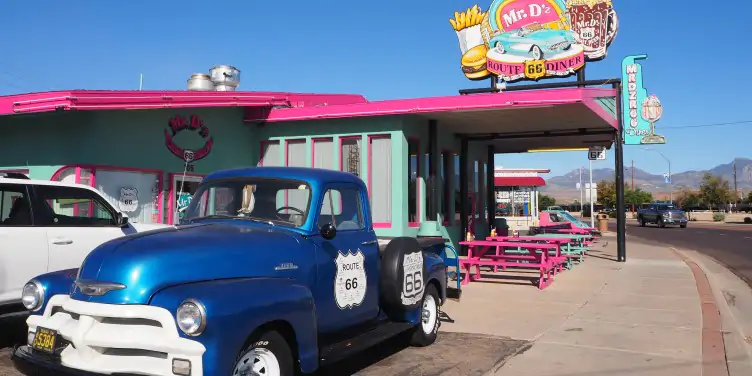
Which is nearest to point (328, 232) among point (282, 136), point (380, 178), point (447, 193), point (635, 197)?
point (380, 178)

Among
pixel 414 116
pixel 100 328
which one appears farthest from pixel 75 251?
pixel 414 116

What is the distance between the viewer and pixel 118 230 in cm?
741

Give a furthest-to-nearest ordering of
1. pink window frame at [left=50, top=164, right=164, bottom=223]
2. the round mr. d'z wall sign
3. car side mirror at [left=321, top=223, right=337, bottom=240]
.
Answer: the round mr. d'z wall sign, pink window frame at [left=50, top=164, right=164, bottom=223], car side mirror at [left=321, top=223, right=337, bottom=240]

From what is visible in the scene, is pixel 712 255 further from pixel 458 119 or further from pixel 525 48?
pixel 458 119

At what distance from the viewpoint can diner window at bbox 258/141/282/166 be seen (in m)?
15.0

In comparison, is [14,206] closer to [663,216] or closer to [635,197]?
[663,216]

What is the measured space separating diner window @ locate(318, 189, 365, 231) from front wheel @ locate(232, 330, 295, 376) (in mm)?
1250

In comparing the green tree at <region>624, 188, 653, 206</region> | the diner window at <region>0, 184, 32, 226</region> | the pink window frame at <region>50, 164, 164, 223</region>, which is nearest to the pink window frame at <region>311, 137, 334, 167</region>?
the pink window frame at <region>50, 164, 164, 223</region>

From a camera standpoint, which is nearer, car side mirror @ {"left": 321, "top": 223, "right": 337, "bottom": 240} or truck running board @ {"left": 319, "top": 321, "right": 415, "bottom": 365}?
truck running board @ {"left": 319, "top": 321, "right": 415, "bottom": 365}

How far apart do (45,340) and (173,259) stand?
105 cm

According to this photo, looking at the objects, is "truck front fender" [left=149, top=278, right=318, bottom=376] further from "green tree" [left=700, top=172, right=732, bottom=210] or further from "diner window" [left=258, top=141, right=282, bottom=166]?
"green tree" [left=700, top=172, right=732, bottom=210]

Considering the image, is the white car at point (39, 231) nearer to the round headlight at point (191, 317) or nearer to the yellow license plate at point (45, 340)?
the yellow license plate at point (45, 340)

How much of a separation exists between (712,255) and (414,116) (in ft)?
42.4

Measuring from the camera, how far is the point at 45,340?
3.91 m
